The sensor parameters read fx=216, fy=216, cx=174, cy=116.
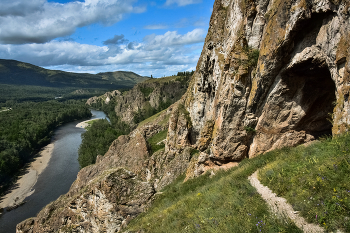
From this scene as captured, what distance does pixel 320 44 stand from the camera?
10555 millimetres

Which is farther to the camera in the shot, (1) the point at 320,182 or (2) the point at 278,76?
(2) the point at 278,76

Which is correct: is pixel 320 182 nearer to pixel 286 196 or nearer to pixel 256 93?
pixel 286 196

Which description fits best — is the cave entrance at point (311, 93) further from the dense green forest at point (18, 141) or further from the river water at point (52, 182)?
the dense green forest at point (18, 141)

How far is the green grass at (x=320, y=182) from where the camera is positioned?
239 inches

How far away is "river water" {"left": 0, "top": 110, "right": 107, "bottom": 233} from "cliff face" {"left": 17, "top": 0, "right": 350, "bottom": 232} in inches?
1154

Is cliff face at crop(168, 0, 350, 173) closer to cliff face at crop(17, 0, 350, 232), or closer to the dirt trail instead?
cliff face at crop(17, 0, 350, 232)

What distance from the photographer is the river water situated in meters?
44.4

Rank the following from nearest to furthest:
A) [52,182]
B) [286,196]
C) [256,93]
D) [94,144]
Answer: [286,196] < [256,93] < [52,182] < [94,144]

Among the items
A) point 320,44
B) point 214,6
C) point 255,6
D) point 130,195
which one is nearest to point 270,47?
point 320,44

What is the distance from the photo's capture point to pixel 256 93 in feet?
48.2

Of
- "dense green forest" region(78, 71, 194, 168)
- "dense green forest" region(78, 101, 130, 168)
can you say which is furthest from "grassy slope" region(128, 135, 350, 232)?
"dense green forest" region(78, 71, 194, 168)

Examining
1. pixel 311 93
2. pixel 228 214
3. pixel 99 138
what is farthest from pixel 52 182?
pixel 311 93

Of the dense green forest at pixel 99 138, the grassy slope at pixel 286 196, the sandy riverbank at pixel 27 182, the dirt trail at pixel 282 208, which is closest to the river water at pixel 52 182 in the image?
the sandy riverbank at pixel 27 182

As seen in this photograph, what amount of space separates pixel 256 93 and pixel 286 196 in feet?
26.6
